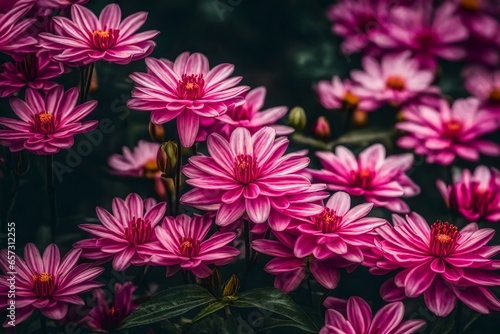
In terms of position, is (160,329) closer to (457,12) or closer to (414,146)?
(414,146)

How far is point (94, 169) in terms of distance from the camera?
1.01 metres

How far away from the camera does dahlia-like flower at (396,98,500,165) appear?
40.3 inches

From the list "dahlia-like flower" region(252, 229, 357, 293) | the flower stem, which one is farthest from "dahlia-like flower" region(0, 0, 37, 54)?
"dahlia-like flower" region(252, 229, 357, 293)

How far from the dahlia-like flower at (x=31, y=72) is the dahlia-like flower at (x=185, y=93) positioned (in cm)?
11

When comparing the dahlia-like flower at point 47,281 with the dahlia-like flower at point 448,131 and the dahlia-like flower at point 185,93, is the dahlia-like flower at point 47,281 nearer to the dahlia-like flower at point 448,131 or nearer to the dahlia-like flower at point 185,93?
the dahlia-like flower at point 185,93

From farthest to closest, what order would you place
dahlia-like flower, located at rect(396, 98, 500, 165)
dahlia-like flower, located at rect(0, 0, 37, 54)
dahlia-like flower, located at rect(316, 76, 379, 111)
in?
1. dahlia-like flower, located at rect(316, 76, 379, 111)
2. dahlia-like flower, located at rect(396, 98, 500, 165)
3. dahlia-like flower, located at rect(0, 0, 37, 54)

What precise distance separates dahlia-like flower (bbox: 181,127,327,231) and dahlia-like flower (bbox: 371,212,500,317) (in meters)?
0.10

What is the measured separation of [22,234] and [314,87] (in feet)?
1.86

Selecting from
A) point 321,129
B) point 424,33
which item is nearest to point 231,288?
point 321,129

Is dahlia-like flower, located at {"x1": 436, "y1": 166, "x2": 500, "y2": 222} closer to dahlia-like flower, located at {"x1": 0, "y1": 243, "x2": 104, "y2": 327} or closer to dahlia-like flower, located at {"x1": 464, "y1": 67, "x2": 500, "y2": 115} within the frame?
dahlia-like flower, located at {"x1": 464, "y1": 67, "x2": 500, "y2": 115}

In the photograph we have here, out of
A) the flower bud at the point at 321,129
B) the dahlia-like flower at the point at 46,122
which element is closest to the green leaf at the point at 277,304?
the dahlia-like flower at the point at 46,122

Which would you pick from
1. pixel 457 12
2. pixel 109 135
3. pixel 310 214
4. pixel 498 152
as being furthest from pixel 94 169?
pixel 457 12

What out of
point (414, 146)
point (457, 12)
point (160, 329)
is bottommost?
point (160, 329)

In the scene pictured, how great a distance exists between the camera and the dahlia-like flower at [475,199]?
902 mm
